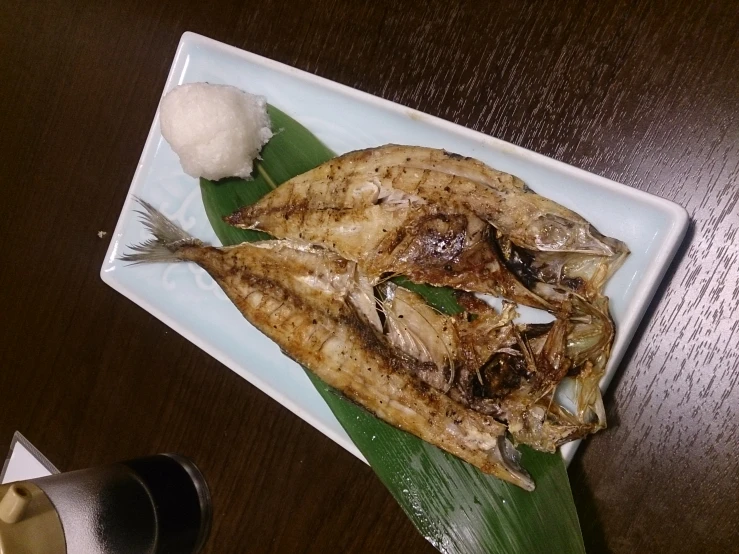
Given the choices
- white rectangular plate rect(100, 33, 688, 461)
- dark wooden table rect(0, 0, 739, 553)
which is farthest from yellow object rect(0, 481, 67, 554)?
white rectangular plate rect(100, 33, 688, 461)

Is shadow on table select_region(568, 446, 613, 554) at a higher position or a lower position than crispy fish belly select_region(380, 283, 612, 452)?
lower

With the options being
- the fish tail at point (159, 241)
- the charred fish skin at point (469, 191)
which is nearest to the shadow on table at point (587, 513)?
the charred fish skin at point (469, 191)

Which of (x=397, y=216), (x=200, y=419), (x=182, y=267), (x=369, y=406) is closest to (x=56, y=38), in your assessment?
(x=182, y=267)

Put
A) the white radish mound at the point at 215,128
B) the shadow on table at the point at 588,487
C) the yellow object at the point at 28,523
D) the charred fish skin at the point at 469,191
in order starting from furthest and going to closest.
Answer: the white radish mound at the point at 215,128, the yellow object at the point at 28,523, the shadow on table at the point at 588,487, the charred fish skin at the point at 469,191

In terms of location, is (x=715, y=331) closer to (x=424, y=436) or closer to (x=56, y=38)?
(x=424, y=436)

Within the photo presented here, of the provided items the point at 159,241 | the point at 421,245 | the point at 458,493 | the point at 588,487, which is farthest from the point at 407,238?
the point at 159,241

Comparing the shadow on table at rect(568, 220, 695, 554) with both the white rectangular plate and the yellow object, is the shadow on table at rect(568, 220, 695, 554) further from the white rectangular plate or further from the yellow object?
the yellow object

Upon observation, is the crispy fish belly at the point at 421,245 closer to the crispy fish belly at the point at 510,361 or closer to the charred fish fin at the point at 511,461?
the crispy fish belly at the point at 510,361
